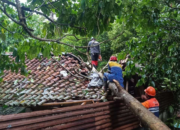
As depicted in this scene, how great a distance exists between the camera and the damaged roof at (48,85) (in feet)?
14.5

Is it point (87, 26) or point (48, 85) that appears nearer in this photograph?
point (87, 26)

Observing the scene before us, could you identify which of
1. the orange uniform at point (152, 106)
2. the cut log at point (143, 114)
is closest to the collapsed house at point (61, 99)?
the cut log at point (143, 114)

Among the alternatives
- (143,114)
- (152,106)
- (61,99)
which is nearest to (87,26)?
(143,114)

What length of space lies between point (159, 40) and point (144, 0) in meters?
1.46

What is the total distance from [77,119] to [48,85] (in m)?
2.75

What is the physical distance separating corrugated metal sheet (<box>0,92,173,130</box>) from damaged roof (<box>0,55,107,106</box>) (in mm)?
682

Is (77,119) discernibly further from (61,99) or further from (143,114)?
(61,99)

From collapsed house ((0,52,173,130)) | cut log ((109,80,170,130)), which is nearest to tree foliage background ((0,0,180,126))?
collapsed house ((0,52,173,130))

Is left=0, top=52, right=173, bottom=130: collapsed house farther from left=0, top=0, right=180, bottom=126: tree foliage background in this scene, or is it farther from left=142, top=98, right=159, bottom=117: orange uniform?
left=0, top=0, right=180, bottom=126: tree foliage background

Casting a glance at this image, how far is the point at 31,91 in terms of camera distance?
521 centimetres

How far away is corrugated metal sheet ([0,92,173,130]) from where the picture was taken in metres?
2.34

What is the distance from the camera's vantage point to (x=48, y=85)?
215 inches

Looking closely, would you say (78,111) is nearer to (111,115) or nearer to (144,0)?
(111,115)

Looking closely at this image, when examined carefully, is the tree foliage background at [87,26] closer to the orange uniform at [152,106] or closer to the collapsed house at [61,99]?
the orange uniform at [152,106]
